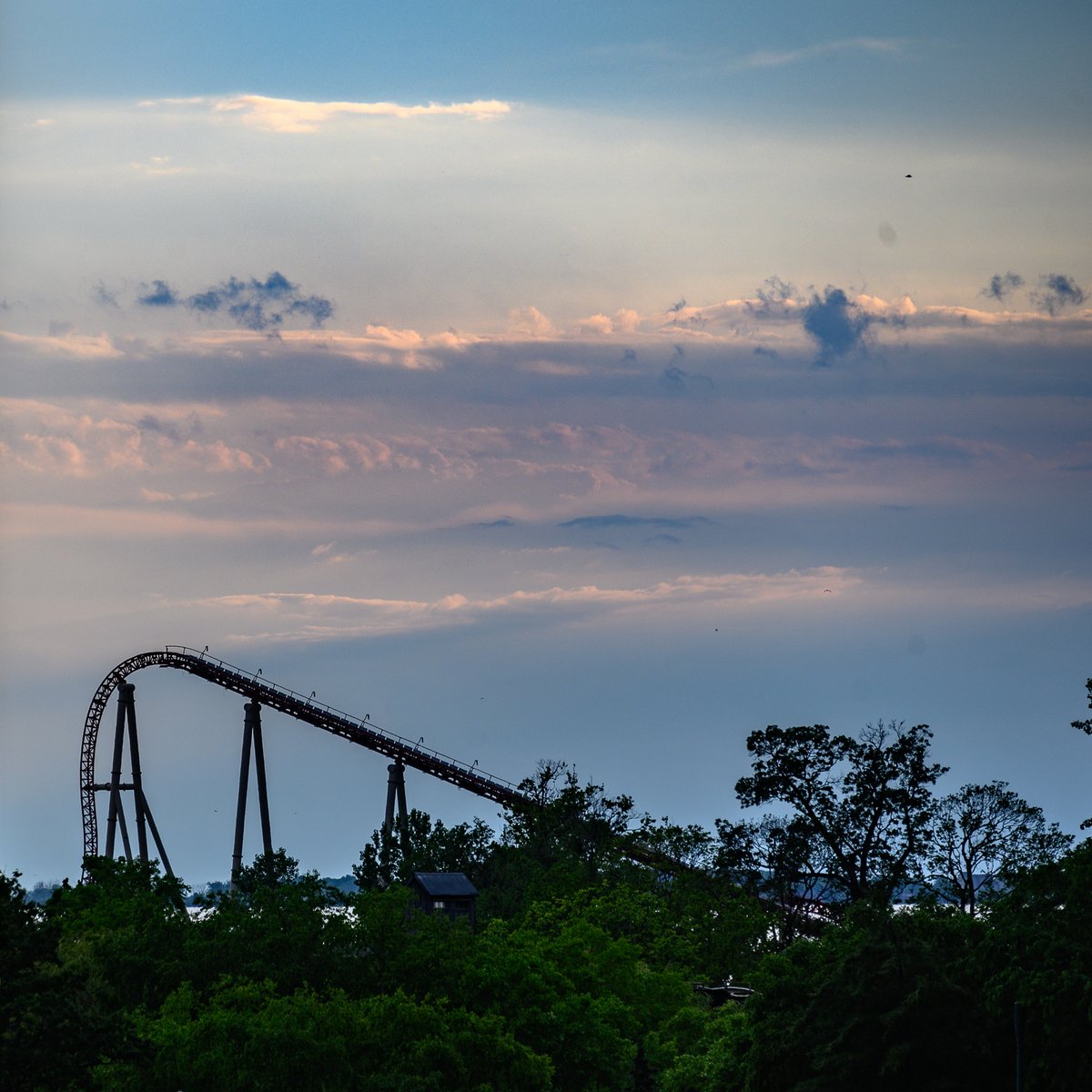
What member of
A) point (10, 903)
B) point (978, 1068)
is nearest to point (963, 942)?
point (978, 1068)

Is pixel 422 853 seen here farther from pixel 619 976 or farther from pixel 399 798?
pixel 619 976

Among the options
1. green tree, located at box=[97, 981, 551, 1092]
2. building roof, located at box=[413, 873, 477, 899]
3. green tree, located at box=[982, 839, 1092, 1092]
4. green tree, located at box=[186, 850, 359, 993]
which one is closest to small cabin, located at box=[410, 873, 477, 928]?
building roof, located at box=[413, 873, 477, 899]

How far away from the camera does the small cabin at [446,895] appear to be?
78188 millimetres

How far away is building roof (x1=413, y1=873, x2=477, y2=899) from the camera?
78.4 m

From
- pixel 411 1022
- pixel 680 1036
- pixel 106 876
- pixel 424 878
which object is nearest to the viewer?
pixel 411 1022

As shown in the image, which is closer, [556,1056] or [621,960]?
→ [556,1056]

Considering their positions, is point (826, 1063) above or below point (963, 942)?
below

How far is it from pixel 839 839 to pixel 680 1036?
2755 centimetres

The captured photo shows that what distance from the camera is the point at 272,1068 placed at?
1832 inches

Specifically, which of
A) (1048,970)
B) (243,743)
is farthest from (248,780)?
(1048,970)

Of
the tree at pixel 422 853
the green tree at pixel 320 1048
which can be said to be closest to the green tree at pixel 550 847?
the tree at pixel 422 853

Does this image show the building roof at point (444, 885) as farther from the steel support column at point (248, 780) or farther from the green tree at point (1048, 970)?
the green tree at point (1048, 970)

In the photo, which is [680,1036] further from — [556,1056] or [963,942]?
[963,942]

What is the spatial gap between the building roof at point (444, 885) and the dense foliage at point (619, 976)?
10.2 feet
